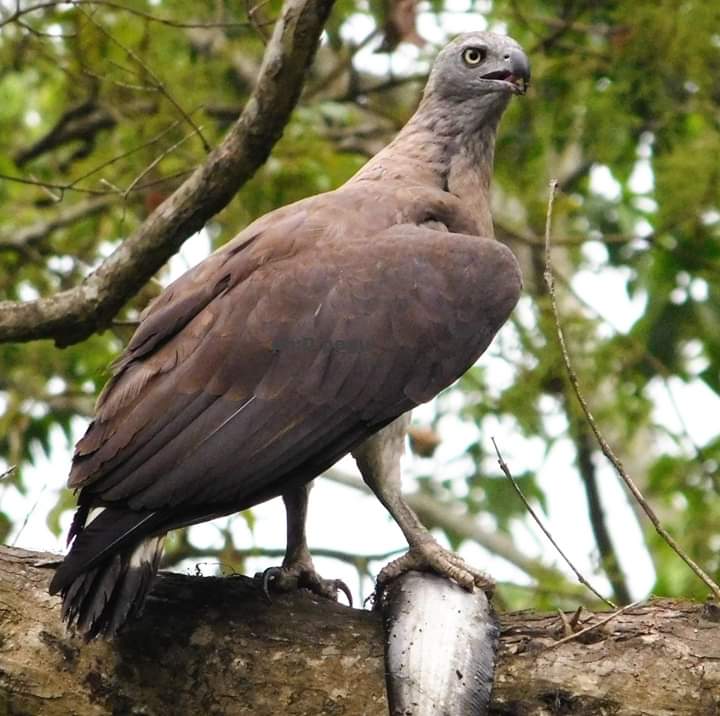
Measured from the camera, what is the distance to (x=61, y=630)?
3674 millimetres

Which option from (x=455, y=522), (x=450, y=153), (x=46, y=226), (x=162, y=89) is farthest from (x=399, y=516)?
(x=455, y=522)

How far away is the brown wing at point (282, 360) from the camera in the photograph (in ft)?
12.4

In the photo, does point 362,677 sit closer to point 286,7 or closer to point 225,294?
point 225,294

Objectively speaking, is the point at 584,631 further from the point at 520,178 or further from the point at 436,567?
the point at 520,178

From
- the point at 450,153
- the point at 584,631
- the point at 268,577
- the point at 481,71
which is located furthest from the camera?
the point at 481,71

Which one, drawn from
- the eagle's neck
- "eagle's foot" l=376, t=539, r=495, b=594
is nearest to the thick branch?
the eagle's neck

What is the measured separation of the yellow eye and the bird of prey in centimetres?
A: 68

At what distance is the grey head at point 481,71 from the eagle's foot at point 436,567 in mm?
1708

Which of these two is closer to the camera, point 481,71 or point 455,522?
point 481,71

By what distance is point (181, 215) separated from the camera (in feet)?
14.8

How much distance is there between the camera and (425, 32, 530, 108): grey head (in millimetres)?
5180

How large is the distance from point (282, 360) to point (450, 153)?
1.33 meters

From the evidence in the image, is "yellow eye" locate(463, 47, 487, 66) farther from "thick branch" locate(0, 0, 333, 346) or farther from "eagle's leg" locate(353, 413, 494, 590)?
"eagle's leg" locate(353, 413, 494, 590)

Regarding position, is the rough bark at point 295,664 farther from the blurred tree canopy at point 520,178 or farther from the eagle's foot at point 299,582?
the blurred tree canopy at point 520,178
